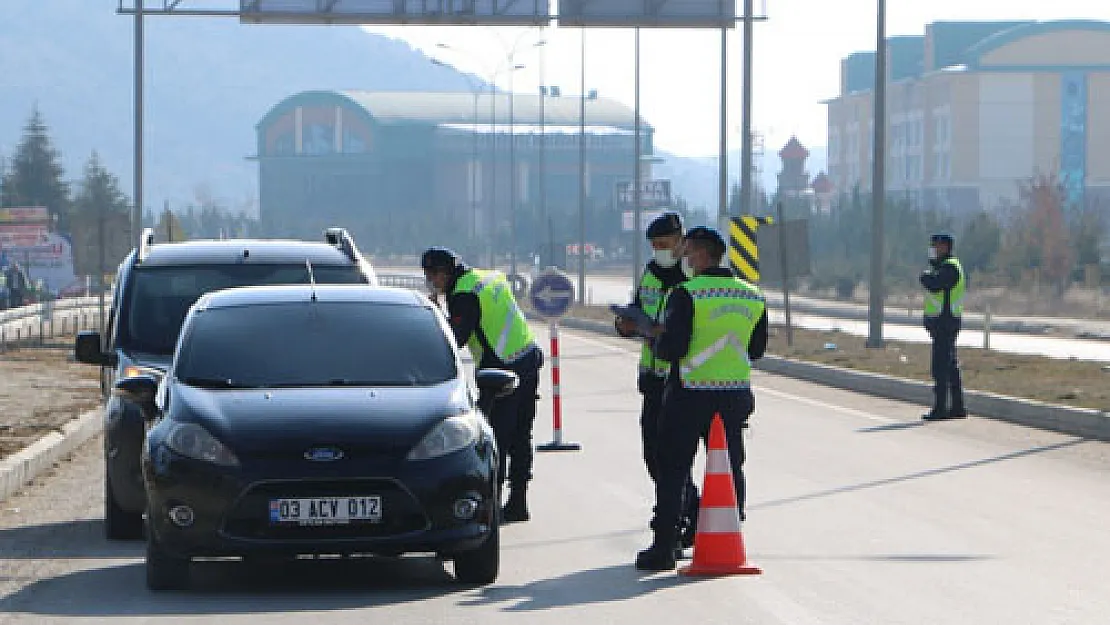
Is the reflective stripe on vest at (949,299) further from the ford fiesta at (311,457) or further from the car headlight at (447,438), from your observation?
the car headlight at (447,438)

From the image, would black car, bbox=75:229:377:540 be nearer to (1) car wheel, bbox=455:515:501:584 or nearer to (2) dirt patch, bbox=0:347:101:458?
(1) car wheel, bbox=455:515:501:584

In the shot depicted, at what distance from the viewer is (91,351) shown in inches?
484

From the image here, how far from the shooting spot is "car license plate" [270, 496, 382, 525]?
9.55 metres

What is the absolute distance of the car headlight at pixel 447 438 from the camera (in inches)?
385

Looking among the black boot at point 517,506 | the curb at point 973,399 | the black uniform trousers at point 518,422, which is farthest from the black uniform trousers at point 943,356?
the black boot at point 517,506

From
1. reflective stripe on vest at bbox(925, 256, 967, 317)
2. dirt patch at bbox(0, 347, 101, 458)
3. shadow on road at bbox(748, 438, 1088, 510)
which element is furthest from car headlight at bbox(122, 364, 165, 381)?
reflective stripe on vest at bbox(925, 256, 967, 317)

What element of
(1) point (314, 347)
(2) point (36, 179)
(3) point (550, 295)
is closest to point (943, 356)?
(3) point (550, 295)

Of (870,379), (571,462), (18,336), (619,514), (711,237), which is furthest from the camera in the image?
(18,336)

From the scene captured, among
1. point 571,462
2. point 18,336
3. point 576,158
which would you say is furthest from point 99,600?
point 576,158

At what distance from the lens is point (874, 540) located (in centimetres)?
1192

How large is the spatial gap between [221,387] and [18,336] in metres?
34.7

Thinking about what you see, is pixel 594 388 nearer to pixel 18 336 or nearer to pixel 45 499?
pixel 45 499

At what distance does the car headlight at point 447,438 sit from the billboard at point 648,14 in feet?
98.2

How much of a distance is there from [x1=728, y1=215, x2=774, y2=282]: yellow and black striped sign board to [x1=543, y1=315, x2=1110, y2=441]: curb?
359 centimetres
